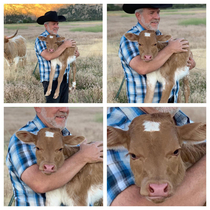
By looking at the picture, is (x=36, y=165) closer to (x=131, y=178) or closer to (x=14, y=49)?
(x=131, y=178)

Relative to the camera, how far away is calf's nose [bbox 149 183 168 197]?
2.77 m

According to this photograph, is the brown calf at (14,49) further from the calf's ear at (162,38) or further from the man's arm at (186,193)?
the man's arm at (186,193)

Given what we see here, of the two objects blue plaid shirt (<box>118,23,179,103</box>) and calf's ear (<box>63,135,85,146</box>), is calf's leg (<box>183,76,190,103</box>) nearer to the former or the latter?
blue plaid shirt (<box>118,23,179,103</box>)

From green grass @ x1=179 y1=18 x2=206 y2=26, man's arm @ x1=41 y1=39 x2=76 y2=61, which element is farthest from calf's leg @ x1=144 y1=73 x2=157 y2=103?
man's arm @ x1=41 y1=39 x2=76 y2=61

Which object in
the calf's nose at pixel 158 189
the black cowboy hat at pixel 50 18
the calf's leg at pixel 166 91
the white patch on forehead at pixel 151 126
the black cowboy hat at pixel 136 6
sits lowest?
the calf's nose at pixel 158 189

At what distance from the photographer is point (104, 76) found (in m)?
3.35

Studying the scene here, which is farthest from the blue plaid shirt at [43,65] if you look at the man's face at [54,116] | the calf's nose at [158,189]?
the calf's nose at [158,189]

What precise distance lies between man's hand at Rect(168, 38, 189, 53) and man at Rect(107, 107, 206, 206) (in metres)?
0.60

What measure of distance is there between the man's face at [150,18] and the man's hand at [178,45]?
0.70ft

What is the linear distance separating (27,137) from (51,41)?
1.03 metres

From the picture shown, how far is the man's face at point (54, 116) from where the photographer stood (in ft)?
10.8

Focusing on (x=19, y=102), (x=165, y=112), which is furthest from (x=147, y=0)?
(x=19, y=102)

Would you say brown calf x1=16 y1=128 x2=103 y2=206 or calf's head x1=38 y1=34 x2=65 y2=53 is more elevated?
calf's head x1=38 y1=34 x2=65 y2=53

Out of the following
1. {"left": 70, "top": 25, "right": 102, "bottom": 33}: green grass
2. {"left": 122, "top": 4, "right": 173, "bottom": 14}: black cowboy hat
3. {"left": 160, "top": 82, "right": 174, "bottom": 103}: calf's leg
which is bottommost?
{"left": 160, "top": 82, "right": 174, "bottom": 103}: calf's leg
